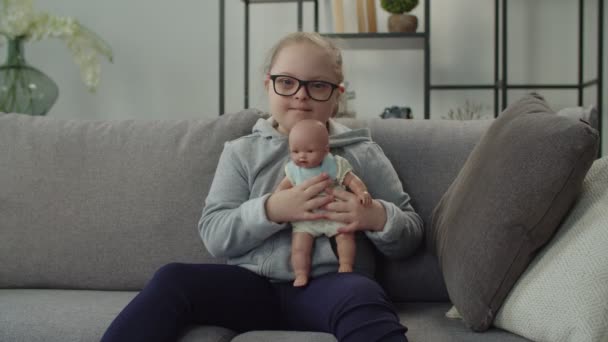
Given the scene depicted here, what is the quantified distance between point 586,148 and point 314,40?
0.64 metres

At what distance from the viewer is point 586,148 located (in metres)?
1.10

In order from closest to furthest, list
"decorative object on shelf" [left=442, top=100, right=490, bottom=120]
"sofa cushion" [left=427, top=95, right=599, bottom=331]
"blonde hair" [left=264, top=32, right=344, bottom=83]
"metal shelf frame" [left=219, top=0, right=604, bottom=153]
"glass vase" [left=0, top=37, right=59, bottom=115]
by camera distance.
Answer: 1. "sofa cushion" [left=427, top=95, right=599, bottom=331]
2. "blonde hair" [left=264, top=32, right=344, bottom=83]
3. "glass vase" [left=0, top=37, right=59, bottom=115]
4. "metal shelf frame" [left=219, top=0, right=604, bottom=153]
5. "decorative object on shelf" [left=442, top=100, right=490, bottom=120]

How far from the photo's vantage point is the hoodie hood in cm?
149

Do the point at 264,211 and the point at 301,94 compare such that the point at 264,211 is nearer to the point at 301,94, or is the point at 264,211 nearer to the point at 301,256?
the point at 301,256

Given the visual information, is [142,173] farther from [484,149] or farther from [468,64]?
[468,64]

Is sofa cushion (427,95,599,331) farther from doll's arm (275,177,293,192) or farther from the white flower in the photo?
the white flower

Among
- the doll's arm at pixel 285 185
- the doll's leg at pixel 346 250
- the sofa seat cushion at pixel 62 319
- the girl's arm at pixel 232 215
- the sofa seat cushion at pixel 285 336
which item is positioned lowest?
the sofa seat cushion at pixel 62 319

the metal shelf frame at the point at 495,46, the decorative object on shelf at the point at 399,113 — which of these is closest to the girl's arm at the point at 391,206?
the decorative object on shelf at the point at 399,113

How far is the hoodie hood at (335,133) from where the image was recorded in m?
1.49

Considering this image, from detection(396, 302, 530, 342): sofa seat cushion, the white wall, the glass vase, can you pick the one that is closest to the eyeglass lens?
detection(396, 302, 530, 342): sofa seat cushion

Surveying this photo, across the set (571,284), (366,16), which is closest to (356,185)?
(571,284)

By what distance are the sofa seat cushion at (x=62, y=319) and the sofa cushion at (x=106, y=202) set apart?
0.37ft

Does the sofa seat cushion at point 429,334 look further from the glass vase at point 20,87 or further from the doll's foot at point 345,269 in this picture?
the glass vase at point 20,87

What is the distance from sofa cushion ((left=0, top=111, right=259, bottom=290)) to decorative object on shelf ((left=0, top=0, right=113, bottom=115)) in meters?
0.93
